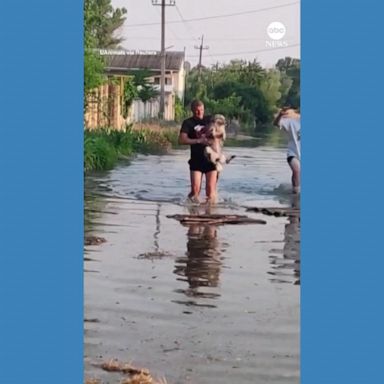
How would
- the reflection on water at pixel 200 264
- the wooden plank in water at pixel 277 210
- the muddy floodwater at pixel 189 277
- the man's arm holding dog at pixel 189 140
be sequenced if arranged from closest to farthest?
the muddy floodwater at pixel 189 277 → the reflection on water at pixel 200 264 → the wooden plank in water at pixel 277 210 → the man's arm holding dog at pixel 189 140

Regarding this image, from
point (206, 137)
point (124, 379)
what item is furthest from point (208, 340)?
point (206, 137)

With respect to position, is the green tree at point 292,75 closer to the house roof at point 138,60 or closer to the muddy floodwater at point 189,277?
the muddy floodwater at point 189,277

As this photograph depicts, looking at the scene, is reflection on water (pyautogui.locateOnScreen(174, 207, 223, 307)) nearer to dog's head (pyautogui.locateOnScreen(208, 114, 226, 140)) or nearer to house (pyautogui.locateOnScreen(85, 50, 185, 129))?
dog's head (pyautogui.locateOnScreen(208, 114, 226, 140))

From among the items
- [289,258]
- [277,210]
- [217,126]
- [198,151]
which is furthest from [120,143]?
[289,258]

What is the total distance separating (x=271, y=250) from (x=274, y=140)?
584mm

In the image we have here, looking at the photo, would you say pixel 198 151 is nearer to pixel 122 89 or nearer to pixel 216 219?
pixel 216 219

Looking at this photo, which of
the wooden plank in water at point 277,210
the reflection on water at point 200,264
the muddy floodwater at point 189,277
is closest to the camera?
the muddy floodwater at point 189,277

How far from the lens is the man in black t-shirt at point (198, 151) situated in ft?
14.5

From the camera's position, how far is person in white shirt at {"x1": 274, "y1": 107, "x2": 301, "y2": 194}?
432 cm

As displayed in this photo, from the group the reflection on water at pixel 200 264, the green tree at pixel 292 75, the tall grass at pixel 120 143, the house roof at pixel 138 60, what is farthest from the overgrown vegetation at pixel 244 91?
the reflection on water at pixel 200 264

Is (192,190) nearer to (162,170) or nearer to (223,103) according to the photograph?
(162,170)

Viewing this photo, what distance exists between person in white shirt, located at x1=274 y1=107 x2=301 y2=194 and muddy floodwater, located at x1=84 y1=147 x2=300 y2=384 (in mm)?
54

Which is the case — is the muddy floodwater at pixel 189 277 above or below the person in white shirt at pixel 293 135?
below

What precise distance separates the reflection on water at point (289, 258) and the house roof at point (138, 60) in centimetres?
96
